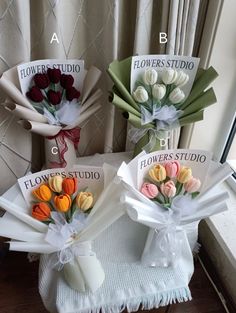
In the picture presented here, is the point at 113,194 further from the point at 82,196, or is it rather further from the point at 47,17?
the point at 47,17

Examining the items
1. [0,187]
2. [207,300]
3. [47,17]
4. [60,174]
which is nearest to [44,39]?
[47,17]

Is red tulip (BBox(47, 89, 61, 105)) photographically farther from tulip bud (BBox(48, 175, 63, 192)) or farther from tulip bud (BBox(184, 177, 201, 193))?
tulip bud (BBox(184, 177, 201, 193))

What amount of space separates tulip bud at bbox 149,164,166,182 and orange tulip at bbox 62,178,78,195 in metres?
0.19

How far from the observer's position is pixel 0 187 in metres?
1.06

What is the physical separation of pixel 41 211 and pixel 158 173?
0.30m

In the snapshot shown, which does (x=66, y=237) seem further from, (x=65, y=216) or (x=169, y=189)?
(x=169, y=189)

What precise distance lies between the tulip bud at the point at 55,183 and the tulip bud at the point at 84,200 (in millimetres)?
52

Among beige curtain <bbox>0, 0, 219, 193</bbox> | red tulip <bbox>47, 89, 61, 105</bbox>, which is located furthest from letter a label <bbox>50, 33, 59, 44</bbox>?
red tulip <bbox>47, 89, 61, 105</bbox>

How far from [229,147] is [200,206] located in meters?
0.55

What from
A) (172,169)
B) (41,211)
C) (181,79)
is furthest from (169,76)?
(41,211)

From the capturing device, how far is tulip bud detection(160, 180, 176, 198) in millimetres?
720

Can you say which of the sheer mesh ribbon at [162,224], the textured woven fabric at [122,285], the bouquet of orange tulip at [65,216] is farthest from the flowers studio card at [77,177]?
the textured woven fabric at [122,285]

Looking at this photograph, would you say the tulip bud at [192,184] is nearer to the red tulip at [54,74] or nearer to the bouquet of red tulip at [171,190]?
the bouquet of red tulip at [171,190]

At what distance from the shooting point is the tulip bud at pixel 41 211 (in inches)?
27.8
